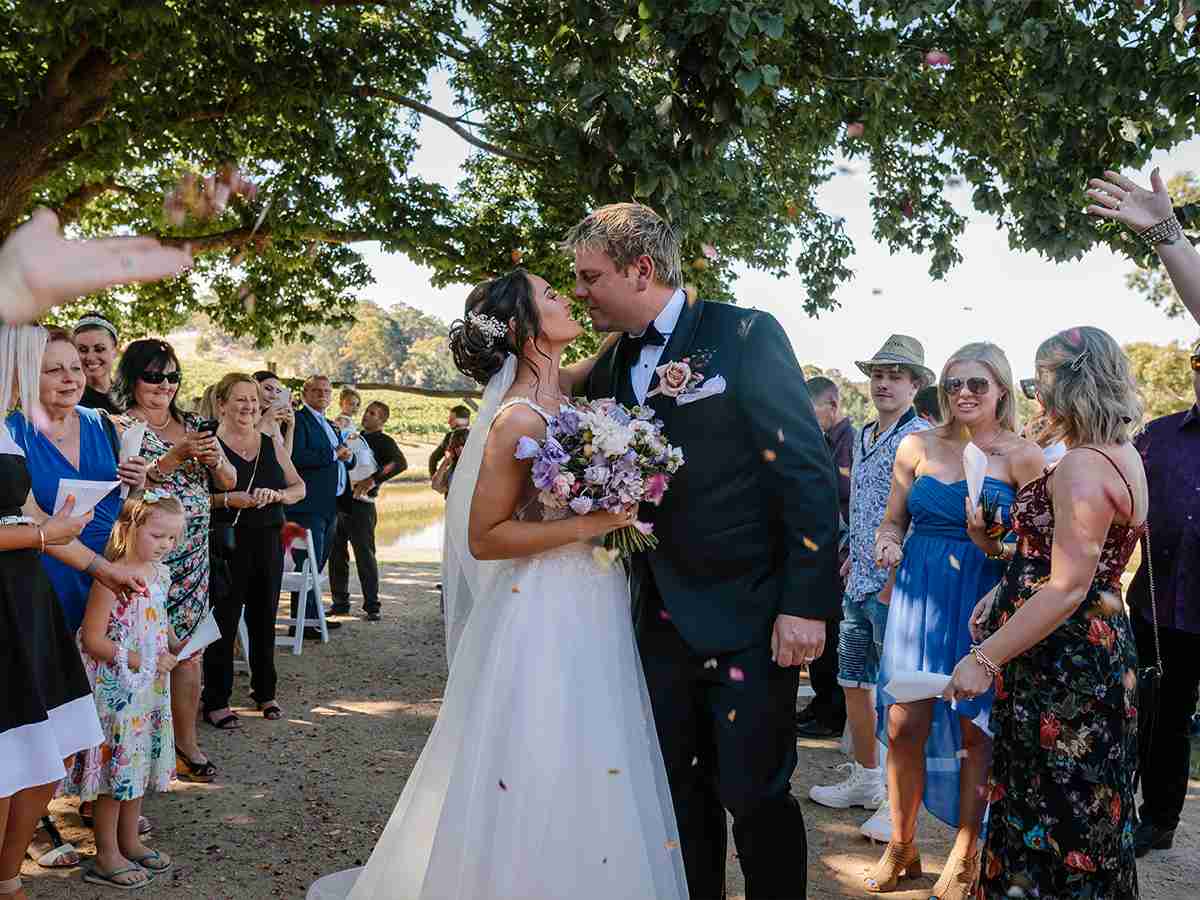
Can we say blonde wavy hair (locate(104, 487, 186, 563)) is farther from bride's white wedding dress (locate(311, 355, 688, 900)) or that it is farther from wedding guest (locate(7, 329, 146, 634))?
bride's white wedding dress (locate(311, 355, 688, 900))

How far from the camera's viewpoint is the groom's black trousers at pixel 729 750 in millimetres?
2756

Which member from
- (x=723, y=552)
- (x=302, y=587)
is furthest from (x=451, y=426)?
(x=723, y=552)

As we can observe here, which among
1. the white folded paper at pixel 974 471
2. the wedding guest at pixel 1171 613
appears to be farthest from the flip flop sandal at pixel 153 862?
the wedding guest at pixel 1171 613

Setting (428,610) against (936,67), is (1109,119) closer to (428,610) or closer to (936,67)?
(936,67)

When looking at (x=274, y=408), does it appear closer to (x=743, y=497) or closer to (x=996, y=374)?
(x=743, y=497)

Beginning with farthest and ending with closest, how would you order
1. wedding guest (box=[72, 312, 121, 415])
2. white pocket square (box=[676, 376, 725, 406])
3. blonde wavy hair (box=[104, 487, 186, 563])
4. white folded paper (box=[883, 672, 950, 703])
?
1. wedding guest (box=[72, 312, 121, 415])
2. blonde wavy hair (box=[104, 487, 186, 563])
3. white folded paper (box=[883, 672, 950, 703])
4. white pocket square (box=[676, 376, 725, 406])

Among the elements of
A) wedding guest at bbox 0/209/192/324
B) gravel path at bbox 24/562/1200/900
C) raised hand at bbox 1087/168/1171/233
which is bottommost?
gravel path at bbox 24/562/1200/900

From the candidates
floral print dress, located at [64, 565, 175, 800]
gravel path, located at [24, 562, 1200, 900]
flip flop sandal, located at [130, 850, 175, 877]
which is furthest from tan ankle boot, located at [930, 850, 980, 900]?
floral print dress, located at [64, 565, 175, 800]

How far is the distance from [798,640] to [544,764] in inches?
33.4

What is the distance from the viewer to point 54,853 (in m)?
3.79

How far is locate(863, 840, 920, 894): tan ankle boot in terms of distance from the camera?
3.71 meters

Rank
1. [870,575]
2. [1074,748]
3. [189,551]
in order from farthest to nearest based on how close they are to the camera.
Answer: [189,551]
[870,575]
[1074,748]

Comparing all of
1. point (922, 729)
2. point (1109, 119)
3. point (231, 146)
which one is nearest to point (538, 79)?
point (231, 146)

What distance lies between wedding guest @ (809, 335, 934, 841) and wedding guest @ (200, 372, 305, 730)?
11.7 feet
